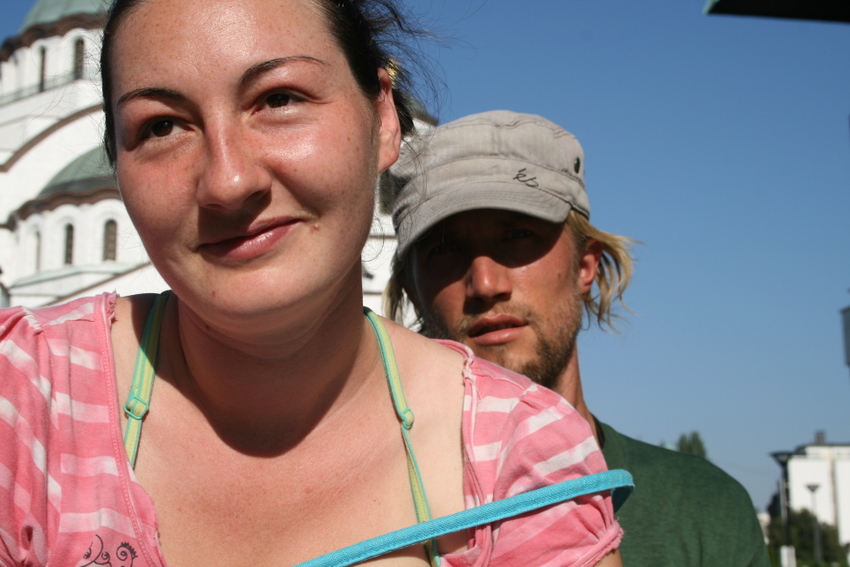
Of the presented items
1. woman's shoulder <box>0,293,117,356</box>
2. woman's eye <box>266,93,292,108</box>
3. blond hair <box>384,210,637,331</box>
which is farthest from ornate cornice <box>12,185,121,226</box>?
woman's eye <box>266,93,292,108</box>

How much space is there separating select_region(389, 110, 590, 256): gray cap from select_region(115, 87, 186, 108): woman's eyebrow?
4.58 ft

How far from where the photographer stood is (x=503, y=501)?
64.0 inches

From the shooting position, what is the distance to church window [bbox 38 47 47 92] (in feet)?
127

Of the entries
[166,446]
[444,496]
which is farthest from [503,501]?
[166,446]

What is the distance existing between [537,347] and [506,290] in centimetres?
20

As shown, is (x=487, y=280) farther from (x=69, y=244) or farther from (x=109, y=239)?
(x=69, y=244)

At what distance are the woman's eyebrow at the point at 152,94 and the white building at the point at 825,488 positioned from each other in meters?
45.8

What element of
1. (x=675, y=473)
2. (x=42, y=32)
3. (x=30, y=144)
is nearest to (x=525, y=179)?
(x=675, y=473)

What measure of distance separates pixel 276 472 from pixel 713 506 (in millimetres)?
1579

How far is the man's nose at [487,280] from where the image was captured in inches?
116

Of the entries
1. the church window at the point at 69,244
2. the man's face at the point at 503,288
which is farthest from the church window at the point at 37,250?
the man's face at the point at 503,288

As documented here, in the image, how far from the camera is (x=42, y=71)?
38969mm

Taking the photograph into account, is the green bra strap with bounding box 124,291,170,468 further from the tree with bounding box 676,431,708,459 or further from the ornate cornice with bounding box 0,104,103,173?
the tree with bounding box 676,431,708,459

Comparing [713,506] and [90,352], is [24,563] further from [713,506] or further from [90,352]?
[713,506]
